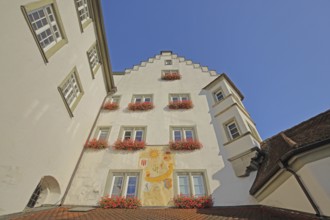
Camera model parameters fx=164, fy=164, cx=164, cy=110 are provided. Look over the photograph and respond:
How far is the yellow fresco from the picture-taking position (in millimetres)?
7848

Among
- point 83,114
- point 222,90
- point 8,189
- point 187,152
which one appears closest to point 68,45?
point 83,114

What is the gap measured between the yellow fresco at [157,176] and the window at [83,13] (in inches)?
346

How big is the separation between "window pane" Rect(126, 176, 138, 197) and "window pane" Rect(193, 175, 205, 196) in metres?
3.09

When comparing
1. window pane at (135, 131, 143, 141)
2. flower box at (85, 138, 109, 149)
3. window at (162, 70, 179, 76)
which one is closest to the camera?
flower box at (85, 138, 109, 149)

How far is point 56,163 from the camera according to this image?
25.5 feet

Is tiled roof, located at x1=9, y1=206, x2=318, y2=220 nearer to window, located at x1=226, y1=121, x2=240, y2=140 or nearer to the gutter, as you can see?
the gutter

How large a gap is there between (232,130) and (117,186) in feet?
24.5

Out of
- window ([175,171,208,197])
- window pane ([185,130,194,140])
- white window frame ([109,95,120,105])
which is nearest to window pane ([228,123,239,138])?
window pane ([185,130,194,140])

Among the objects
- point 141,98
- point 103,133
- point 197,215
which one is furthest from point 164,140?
point 141,98

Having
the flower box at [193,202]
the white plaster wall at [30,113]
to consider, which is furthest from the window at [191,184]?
the white plaster wall at [30,113]

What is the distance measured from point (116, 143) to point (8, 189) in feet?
17.5

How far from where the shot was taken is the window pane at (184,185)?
26.5ft

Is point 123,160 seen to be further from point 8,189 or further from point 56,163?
point 8,189

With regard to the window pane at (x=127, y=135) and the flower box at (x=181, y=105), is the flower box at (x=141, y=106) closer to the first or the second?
the flower box at (x=181, y=105)
